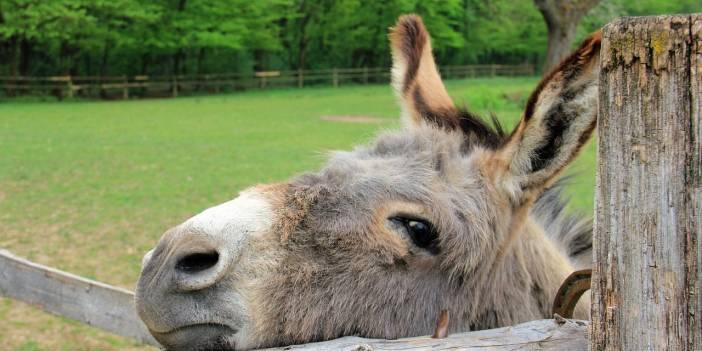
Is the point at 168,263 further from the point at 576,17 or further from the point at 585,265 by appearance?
the point at 576,17

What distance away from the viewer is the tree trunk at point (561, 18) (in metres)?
22.2

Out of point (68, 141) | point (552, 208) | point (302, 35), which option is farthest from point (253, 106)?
point (552, 208)

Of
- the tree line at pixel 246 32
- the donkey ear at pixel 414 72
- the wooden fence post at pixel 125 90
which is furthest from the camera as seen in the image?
the wooden fence post at pixel 125 90

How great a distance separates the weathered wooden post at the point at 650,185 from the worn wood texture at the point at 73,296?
A: 10.7 feet

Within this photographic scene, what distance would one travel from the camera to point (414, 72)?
3.53 metres

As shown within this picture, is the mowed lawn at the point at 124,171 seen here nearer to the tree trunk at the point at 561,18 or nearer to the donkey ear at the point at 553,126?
the donkey ear at the point at 553,126

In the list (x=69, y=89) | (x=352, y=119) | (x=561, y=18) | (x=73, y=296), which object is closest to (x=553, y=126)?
(x=73, y=296)

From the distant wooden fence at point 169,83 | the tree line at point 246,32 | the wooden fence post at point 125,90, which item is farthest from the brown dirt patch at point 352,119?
the wooden fence post at point 125,90

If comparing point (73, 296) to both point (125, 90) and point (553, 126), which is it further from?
point (125, 90)

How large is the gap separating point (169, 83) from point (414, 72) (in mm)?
39881

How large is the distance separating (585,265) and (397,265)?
4.33ft

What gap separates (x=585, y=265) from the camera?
330 cm

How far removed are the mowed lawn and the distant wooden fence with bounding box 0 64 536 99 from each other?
8.14 m

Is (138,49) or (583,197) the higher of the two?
(138,49)
